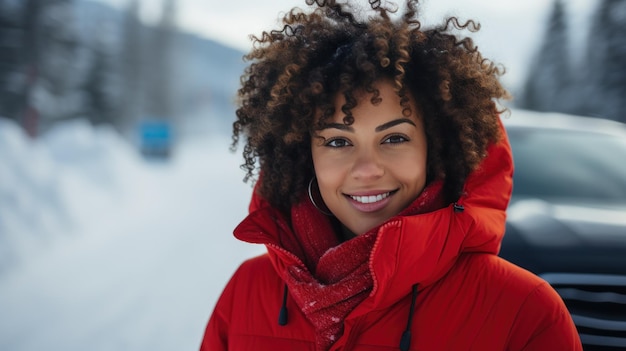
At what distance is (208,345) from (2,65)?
18820 mm

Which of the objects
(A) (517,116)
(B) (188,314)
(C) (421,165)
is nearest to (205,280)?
(B) (188,314)

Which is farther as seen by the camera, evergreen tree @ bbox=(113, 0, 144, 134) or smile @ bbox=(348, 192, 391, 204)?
evergreen tree @ bbox=(113, 0, 144, 134)

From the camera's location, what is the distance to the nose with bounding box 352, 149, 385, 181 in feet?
5.41

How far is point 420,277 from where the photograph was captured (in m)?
1.52

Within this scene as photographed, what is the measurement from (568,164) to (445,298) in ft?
9.68

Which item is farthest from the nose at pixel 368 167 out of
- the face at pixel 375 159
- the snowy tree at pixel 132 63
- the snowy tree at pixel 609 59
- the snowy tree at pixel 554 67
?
the snowy tree at pixel 132 63

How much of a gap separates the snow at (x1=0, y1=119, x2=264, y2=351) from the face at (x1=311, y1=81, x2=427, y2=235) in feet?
9.92

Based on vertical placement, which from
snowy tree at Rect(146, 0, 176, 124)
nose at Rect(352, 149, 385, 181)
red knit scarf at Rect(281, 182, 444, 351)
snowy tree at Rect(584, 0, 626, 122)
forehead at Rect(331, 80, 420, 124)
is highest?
snowy tree at Rect(146, 0, 176, 124)

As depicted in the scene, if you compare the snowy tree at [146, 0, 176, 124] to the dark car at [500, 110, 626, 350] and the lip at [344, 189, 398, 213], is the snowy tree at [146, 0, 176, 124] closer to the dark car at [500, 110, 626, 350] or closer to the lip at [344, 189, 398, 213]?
the dark car at [500, 110, 626, 350]

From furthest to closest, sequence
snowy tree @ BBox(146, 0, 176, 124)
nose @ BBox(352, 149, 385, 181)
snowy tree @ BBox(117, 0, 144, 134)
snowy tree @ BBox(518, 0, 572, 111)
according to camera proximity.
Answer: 1. snowy tree @ BBox(146, 0, 176, 124)
2. snowy tree @ BBox(117, 0, 144, 134)
3. snowy tree @ BBox(518, 0, 572, 111)
4. nose @ BBox(352, 149, 385, 181)

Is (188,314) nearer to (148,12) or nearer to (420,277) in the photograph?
(420,277)

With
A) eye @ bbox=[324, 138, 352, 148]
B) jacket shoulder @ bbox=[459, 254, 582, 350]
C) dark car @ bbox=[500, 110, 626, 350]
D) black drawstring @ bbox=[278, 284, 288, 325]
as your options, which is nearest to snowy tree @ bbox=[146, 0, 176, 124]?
dark car @ bbox=[500, 110, 626, 350]

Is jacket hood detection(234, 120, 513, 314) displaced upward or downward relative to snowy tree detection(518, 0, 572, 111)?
downward

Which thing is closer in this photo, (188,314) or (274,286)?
(274,286)
